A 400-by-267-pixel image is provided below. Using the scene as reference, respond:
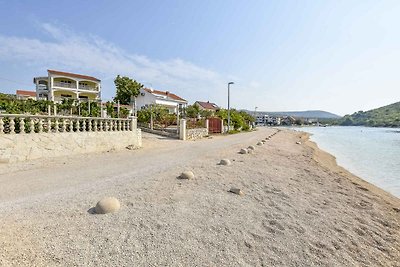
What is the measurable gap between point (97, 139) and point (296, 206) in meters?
9.61

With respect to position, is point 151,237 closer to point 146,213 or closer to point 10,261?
point 146,213

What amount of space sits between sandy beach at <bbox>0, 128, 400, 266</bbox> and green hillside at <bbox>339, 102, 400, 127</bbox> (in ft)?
467

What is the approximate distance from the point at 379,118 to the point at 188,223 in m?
179

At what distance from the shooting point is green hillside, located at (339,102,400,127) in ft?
403

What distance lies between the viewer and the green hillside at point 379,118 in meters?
123

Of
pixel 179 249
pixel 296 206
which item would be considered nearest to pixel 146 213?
pixel 179 249

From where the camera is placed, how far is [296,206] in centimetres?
484

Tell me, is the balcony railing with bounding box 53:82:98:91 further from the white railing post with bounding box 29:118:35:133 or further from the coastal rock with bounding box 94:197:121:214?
the coastal rock with bounding box 94:197:121:214

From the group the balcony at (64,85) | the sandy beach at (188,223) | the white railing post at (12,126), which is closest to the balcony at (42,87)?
the balcony at (64,85)

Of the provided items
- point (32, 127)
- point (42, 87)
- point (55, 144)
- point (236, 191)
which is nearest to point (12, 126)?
point (32, 127)

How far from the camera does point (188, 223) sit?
369 cm

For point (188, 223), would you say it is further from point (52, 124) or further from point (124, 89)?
point (124, 89)

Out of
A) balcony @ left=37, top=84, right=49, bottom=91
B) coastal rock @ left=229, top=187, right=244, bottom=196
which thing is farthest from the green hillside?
balcony @ left=37, top=84, right=49, bottom=91

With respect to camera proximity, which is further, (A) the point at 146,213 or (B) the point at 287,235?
(A) the point at 146,213
